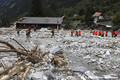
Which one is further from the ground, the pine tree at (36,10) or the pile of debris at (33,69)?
the pine tree at (36,10)

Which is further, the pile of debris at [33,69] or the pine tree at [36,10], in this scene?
the pine tree at [36,10]

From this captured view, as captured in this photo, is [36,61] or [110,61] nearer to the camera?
[36,61]

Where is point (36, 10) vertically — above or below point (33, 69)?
above

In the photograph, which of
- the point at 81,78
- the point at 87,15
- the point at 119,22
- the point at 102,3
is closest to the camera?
the point at 81,78

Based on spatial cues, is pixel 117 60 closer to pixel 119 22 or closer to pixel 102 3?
pixel 119 22

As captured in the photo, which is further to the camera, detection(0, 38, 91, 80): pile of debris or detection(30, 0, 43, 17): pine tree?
detection(30, 0, 43, 17): pine tree

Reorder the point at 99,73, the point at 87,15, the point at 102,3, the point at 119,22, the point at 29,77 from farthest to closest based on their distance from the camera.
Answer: the point at 102,3, the point at 87,15, the point at 119,22, the point at 99,73, the point at 29,77

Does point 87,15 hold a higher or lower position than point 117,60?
higher

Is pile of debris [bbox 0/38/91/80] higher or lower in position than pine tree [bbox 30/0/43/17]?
lower

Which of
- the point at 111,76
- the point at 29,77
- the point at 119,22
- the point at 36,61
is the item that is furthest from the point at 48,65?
the point at 119,22

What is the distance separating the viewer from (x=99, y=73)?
16.2 ft

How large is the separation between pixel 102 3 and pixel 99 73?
301 feet

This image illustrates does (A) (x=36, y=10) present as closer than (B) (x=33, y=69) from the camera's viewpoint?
No

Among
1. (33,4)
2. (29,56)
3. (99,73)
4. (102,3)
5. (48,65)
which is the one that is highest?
(102,3)
